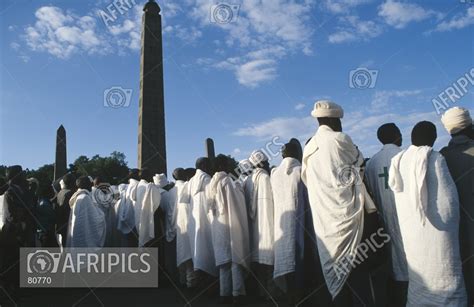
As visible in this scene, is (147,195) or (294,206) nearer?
(294,206)

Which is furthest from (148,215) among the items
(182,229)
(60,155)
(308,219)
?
(60,155)

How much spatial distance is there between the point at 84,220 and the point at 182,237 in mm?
1579

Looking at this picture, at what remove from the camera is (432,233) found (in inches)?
141

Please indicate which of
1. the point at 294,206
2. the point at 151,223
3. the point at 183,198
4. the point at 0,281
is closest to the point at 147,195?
the point at 151,223

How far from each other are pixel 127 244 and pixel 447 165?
6551mm

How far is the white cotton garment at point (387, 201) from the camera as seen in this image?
4.29m

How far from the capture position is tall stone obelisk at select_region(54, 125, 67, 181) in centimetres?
2672

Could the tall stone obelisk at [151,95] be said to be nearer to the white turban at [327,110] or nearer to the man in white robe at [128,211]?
the man in white robe at [128,211]

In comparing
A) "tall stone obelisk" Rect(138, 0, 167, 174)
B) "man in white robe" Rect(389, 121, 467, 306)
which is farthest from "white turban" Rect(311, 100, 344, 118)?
"tall stone obelisk" Rect(138, 0, 167, 174)

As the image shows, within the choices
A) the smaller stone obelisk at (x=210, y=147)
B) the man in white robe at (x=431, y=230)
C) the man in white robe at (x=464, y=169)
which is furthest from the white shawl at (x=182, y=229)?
the smaller stone obelisk at (x=210, y=147)

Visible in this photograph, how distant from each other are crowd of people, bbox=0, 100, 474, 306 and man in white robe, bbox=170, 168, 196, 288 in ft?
0.06

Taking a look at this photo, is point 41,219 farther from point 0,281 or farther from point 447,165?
point 447,165

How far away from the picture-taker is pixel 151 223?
25.2ft

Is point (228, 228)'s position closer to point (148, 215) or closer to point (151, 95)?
point (148, 215)
